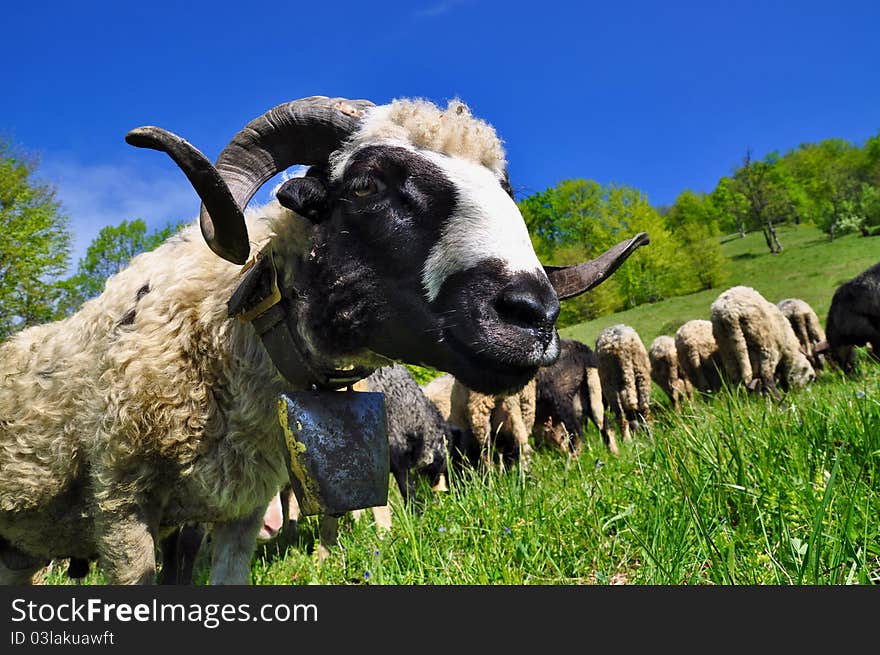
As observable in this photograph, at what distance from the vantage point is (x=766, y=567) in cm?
228

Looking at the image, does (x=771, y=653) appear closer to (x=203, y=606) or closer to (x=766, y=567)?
(x=766, y=567)

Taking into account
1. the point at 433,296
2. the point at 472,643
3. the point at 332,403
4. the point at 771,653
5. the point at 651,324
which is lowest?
the point at 771,653

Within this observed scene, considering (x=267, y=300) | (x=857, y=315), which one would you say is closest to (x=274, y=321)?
(x=267, y=300)

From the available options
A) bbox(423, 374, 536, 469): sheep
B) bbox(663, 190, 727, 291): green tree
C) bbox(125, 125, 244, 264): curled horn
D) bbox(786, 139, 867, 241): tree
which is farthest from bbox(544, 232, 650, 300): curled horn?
bbox(786, 139, 867, 241): tree

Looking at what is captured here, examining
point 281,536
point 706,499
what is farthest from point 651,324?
point 706,499

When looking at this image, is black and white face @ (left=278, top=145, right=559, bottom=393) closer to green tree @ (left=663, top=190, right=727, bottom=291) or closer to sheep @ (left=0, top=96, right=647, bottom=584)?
sheep @ (left=0, top=96, right=647, bottom=584)

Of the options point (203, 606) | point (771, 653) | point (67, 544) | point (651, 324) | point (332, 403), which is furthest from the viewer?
point (651, 324)

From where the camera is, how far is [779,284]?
127 ft

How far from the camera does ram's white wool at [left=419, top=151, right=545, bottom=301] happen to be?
1955 millimetres

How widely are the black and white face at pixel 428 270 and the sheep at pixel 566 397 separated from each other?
338 inches

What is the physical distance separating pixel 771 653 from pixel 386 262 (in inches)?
65.3

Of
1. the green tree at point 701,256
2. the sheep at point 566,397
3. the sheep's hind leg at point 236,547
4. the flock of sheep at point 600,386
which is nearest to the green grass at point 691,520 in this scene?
the sheep's hind leg at point 236,547

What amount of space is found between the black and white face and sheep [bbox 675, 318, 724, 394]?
13.7m

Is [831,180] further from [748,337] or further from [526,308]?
[526,308]
